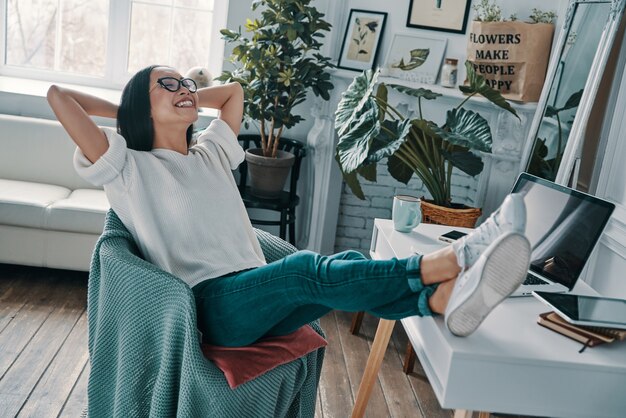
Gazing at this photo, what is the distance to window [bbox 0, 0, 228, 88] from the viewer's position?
4.39 m

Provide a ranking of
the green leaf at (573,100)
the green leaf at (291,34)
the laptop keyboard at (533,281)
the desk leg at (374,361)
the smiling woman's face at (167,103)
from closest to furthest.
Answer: the laptop keyboard at (533,281), the smiling woman's face at (167,103), the desk leg at (374,361), the green leaf at (573,100), the green leaf at (291,34)

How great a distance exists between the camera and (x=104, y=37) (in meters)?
4.48

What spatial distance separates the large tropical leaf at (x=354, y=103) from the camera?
10.3ft

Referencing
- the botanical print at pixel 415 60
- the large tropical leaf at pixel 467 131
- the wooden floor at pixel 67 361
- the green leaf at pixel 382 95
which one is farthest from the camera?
the botanical print at pixel 415 60

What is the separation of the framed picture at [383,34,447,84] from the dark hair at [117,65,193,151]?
1.76 metres

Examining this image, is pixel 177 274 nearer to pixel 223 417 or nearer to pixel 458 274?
pixel 223 417

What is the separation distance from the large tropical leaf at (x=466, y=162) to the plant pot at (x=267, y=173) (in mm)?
972

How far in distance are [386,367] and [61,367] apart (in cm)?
126

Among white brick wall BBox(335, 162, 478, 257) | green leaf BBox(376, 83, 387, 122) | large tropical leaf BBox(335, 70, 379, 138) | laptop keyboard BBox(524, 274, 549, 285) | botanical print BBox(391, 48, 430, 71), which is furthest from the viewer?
white brick wall BBox(335, 162, 478, 257)

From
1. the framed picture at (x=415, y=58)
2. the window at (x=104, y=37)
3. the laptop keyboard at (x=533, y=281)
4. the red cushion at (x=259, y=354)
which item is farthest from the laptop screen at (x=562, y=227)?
the window at (x=104, y=37)

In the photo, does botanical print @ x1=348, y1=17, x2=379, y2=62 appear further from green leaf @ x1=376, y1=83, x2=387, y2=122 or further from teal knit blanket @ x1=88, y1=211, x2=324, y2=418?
teal knit blanket @ x1=88, y1=211, x2=324, y2=418

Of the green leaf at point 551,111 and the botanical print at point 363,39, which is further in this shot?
the botanical print at point 363,39

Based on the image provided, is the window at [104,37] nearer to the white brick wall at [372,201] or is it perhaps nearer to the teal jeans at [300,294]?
the white brick wall at [372,201]

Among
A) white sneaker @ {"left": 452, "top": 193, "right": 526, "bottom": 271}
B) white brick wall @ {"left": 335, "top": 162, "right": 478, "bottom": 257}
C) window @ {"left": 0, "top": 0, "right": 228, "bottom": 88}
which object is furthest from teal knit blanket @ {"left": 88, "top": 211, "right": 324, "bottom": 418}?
window @ {"left": 0, "top": 0, "right": 228, "bottom": 88}
